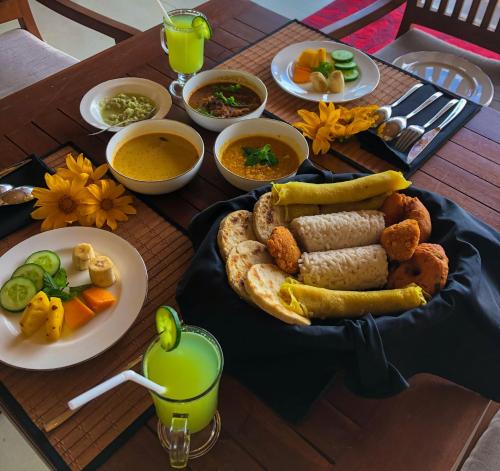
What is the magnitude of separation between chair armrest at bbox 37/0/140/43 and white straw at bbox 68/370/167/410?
1.32 m

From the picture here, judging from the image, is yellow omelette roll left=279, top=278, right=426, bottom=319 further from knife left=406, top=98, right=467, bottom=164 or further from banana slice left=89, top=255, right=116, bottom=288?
knife left=406, top=98, right=467, bottom=164

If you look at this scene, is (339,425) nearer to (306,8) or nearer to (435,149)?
(435,149)

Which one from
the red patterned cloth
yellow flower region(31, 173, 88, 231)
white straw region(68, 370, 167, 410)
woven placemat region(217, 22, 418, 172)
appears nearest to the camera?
white straw region(68, 370, 167, 410)

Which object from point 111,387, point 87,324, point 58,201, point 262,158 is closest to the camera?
point 111,387

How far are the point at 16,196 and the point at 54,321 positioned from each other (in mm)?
375

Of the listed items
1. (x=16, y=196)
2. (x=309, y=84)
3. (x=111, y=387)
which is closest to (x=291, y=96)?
(x=309, y=84)

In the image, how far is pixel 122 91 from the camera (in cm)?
137

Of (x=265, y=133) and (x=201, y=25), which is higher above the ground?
(x=201, y=25)

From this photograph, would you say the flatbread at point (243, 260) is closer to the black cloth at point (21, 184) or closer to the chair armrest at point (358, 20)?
the black cloth at point (21, 184)

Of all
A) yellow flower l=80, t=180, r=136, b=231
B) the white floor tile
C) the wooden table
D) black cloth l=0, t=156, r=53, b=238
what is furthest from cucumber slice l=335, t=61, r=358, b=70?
the white floor tile

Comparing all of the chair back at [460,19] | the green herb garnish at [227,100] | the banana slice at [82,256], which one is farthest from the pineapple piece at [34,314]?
the chair back at [460,19]

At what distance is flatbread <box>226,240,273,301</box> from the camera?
2.63 feet

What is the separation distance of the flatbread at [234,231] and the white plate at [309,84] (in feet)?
2.03

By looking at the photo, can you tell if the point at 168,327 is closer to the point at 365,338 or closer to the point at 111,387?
the point at 111,387
